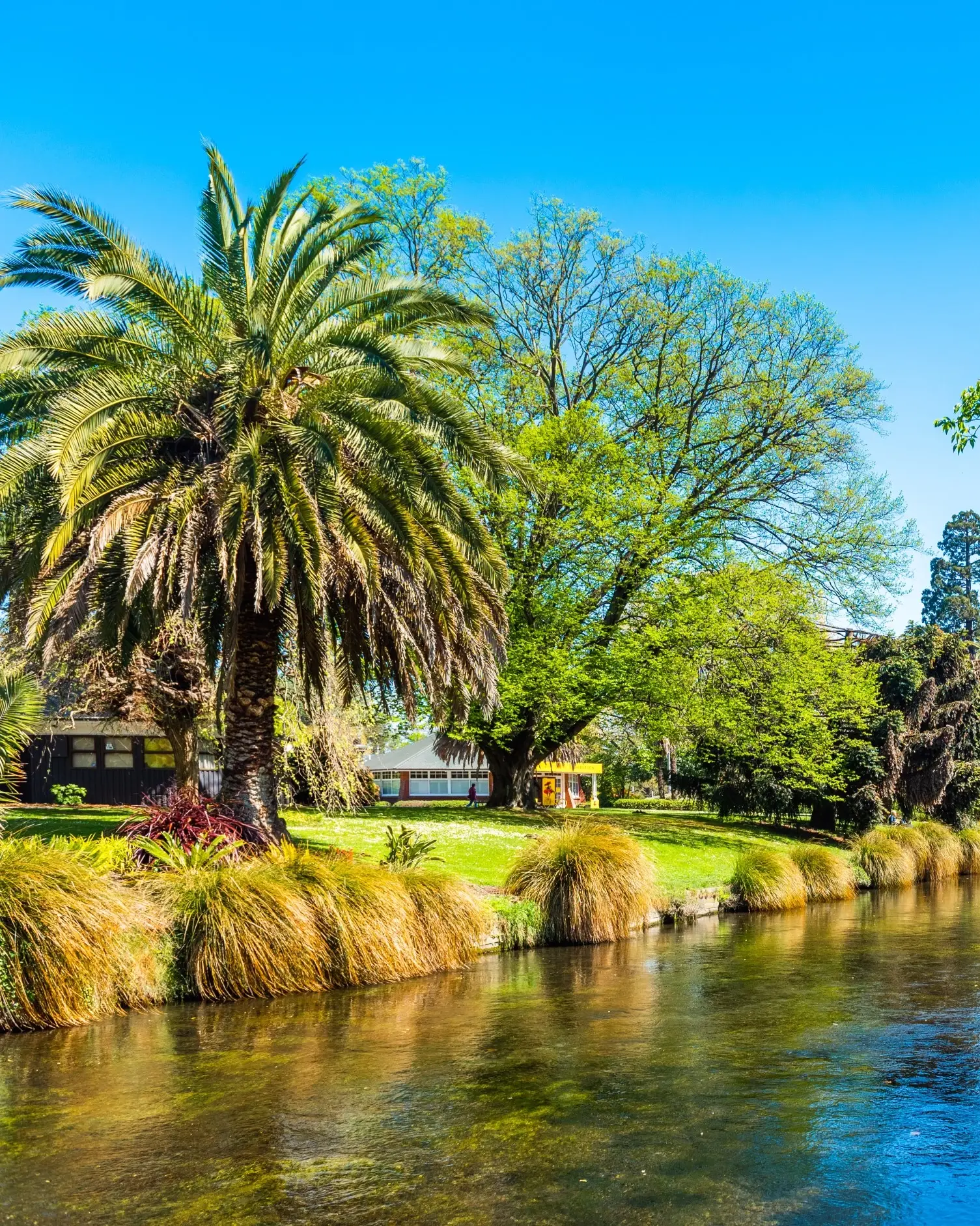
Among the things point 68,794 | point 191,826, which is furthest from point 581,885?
point 68,794

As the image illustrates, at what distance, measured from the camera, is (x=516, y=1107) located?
8.65 meters

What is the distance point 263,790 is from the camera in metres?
18.0

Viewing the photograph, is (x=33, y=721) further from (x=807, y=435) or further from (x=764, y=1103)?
(x=807, y=435)

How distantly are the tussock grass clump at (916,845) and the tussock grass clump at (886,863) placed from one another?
601mm

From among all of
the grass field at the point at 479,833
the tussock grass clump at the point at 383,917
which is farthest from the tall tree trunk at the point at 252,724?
the tussock grass clump at the point at 383,917

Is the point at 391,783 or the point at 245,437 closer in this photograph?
the point at 245,437

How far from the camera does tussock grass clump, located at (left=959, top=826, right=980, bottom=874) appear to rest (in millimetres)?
37031

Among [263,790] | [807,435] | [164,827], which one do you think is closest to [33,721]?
[164,827]

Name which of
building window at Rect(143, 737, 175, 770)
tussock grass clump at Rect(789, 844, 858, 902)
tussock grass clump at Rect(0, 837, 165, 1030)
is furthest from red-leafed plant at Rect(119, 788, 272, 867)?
building window at Rect(143, 737, 175, 770)

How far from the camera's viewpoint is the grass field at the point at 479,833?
22.5m

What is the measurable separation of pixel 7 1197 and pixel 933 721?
1443 inches

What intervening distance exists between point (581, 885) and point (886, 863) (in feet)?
53.7

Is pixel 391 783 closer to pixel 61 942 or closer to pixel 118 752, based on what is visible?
pixel 118 752

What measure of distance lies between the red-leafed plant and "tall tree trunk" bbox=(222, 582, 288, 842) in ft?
1.35
